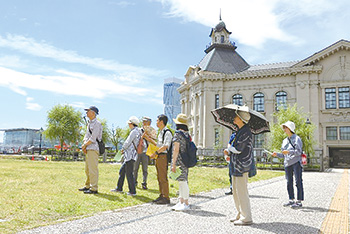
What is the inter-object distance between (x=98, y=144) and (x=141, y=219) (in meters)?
3.33

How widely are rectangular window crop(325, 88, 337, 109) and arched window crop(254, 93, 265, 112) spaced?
801 cm

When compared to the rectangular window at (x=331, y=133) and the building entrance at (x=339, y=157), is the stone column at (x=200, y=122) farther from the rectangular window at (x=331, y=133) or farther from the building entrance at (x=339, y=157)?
the building entrance at (x=339, y=157)

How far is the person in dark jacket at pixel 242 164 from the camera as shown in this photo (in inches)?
213

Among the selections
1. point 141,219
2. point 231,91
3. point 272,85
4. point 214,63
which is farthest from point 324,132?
point 141,219

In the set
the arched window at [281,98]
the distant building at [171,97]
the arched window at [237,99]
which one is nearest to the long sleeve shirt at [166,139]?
the arched window at [281,98]

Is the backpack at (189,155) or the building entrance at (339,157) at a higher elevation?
the backpack at (189,155)

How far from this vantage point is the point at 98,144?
27.2 feet

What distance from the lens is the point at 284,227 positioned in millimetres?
5234

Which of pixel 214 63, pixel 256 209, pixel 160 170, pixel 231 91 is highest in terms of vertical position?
pixel 214 63

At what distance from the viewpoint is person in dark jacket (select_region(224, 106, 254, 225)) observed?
17.7ft

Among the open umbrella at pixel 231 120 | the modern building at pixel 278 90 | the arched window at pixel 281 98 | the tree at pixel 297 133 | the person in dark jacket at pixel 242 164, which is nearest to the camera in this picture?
the person in dark jacket at pixel 242 164

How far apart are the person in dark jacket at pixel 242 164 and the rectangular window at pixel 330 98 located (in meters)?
37.4

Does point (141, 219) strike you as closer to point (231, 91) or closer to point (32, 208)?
point (32, 208)

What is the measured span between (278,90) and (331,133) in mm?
8517
